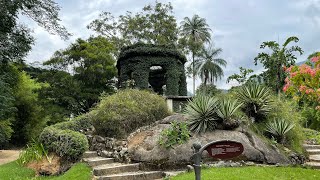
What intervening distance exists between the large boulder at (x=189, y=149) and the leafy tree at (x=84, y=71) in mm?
15492

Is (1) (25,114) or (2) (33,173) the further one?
(1) (25,114)

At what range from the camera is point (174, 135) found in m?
8.66

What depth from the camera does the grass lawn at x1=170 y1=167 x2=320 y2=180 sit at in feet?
22.1

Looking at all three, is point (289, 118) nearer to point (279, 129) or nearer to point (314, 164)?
point (279, 129)

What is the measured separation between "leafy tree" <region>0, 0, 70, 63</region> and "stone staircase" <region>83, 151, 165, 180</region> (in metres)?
8.99

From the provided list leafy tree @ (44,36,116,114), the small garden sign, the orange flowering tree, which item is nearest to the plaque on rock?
the small garden sign

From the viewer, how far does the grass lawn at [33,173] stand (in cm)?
781

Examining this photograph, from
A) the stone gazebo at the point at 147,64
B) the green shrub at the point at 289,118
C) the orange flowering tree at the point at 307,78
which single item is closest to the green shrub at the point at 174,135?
the orange flowering tree at the point at 307,78

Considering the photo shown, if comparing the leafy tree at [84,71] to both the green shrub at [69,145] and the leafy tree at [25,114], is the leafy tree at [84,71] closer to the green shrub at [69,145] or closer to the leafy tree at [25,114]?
the leafy tree at [25,114]

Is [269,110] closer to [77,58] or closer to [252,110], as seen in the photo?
[252,110]

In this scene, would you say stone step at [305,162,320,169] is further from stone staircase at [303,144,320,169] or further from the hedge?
the hedge

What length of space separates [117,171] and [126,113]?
8.43ft

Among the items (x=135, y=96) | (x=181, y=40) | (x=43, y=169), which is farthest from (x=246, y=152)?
(x=181, y=40)

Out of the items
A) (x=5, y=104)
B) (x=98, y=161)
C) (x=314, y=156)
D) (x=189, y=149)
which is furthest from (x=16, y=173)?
(x=314, y=156)
